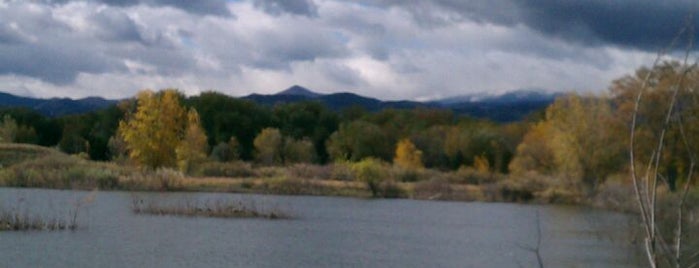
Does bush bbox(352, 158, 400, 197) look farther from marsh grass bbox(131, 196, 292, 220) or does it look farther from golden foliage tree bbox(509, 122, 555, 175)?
marsh grass bbox(131, 196, 292, 220)

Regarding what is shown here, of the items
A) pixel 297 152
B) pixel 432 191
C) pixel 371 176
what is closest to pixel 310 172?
pixel 371 176

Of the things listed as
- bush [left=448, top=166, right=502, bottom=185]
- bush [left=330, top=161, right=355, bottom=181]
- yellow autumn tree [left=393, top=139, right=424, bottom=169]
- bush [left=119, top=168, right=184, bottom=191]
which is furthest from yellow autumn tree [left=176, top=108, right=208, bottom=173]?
bush [left=448, top=166, right=502, bottom=185]

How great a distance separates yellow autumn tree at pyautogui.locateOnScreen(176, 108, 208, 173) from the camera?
73750 mm

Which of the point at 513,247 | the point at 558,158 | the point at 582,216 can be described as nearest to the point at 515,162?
the point at 558,158

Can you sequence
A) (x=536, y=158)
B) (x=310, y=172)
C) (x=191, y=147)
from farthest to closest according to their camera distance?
(x=536, y=158)
(x=191, y=147)
(x=310, y=172)

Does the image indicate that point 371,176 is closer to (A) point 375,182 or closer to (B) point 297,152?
(A) point 375,182

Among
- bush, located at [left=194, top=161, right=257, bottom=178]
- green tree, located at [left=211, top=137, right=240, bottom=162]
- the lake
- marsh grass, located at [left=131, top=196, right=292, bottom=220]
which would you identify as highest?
green tree, located at [left=211, top=137, right=240, bottom=162]

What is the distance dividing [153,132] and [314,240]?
138 feet

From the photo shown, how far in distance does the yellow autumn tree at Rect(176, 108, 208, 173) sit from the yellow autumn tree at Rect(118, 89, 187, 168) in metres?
0.64

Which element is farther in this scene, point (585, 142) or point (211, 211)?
point (585, 142)

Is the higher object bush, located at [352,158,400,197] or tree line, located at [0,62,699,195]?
tree line, located at [0,62,699,195]

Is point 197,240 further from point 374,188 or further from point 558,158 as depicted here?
point 558,158

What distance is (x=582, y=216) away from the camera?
52.1 m

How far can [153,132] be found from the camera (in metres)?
72.9
